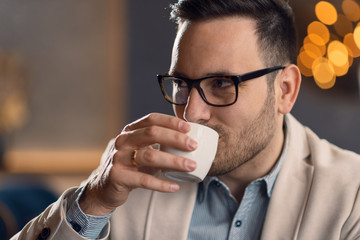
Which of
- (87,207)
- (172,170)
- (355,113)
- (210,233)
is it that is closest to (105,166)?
(87,207)

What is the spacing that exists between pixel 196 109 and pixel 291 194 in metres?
0.38

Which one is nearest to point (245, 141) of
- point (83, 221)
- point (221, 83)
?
point (221, 83)

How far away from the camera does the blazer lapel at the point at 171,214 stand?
1.46 metres

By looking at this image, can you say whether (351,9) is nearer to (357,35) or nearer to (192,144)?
(357,35)

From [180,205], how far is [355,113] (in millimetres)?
2389

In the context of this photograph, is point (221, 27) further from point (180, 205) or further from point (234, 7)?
point (180, 205)

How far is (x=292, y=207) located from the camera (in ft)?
4.63

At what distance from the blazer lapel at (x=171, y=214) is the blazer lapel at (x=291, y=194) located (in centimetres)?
24

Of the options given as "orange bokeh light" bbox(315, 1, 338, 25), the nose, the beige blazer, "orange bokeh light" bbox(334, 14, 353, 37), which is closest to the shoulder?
the beige blazer

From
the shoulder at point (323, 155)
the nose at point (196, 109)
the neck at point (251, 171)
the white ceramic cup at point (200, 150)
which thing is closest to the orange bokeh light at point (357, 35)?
the shoulder at point (323, 155)

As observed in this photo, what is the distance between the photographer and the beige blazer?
1325mm

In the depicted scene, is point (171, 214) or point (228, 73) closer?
point (228, 73)

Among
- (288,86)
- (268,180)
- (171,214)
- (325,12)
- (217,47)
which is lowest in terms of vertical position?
(171,214)

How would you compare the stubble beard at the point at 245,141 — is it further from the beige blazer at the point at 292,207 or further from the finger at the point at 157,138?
the finger at the point at 157,138
